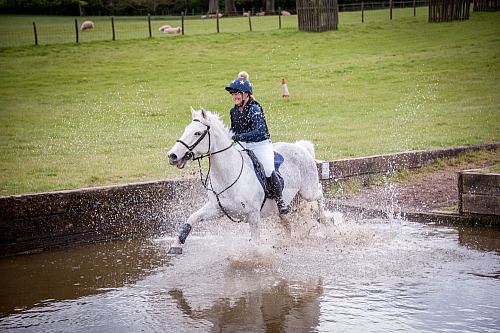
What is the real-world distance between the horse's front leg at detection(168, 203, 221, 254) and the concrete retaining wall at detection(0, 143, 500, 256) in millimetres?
2374

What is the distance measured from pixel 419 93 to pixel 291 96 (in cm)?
477

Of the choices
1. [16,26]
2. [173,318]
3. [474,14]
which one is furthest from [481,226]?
[16,26]

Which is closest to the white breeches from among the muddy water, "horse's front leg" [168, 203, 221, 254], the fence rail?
"horse's front leg" [168, 203, 221, 254]

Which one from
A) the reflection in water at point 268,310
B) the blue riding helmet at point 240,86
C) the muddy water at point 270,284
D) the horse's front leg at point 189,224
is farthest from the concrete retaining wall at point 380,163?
the reflection in water at point 268,310

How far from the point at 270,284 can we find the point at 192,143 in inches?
81.5

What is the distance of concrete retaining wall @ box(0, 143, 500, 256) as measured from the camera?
10617 mm

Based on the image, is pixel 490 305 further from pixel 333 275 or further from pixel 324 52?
pixel 324 52

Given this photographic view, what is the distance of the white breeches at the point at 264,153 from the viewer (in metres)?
9.91

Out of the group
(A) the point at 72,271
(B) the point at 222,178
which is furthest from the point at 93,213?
(B) the point at 222,178

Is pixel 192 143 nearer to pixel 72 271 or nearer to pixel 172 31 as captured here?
pixel 72 271

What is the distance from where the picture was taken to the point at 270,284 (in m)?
8.73

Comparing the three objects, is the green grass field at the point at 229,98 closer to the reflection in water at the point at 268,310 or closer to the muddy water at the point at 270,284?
the muddy water at the point at 270,284

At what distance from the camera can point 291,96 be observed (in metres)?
25.3

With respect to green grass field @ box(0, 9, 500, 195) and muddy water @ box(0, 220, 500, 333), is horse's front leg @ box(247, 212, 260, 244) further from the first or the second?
green grass field @ box(0, 9, 500, 195)
